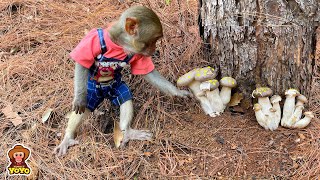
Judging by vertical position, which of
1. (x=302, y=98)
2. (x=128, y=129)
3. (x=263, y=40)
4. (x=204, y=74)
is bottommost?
(x=128, y=129)

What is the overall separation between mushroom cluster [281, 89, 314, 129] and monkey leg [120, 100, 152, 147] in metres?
1.17

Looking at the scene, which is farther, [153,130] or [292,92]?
[153,130]

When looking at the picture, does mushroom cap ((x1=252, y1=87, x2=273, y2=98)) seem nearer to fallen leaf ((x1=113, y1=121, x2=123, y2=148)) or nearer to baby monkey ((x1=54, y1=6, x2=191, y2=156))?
baby monkey ((x1=54, y1=6, x2=191, y2=156))

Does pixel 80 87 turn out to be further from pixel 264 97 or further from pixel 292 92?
pixel 292 92

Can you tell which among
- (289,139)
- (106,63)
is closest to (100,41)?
(106,63)

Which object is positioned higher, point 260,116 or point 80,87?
point 80,87

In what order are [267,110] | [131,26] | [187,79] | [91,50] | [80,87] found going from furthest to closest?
[187,79] → [267,110] → [80,87] → [91,50] → [131,26]

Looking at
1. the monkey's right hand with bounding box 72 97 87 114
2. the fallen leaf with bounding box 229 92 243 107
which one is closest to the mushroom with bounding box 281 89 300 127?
the fallen leaf with bounding box 229 92 243 107

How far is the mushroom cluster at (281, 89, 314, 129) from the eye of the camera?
3342 millimetres

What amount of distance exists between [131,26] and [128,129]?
968mm

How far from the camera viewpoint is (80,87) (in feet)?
10.7

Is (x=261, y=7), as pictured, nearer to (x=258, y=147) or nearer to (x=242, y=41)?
(x=242, y=41)

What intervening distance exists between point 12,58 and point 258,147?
2949 millimetres

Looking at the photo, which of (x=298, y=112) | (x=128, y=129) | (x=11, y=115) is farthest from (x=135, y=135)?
(x=298, y=112)
